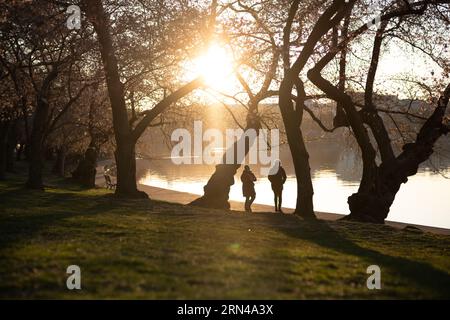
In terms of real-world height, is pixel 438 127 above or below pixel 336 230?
above

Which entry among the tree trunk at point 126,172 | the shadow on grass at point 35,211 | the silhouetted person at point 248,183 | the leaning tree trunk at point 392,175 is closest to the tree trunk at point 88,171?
the tree trunk at point 126,172

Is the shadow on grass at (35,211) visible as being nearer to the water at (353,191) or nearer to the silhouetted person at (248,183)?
the silhouetted person at (248,183)

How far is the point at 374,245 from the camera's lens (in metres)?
12.7

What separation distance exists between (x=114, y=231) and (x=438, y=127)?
14148 mm

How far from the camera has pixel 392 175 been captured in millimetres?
20359

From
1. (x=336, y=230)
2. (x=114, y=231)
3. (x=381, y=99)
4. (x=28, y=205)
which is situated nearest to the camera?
(x=114, y=231)

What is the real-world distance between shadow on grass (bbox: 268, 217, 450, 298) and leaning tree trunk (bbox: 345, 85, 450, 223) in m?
4.91

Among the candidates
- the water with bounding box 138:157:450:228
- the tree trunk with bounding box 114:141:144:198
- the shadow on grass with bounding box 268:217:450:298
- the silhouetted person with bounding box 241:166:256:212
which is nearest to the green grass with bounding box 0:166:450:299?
the shadow on grass with bounding box 268:217:450:298

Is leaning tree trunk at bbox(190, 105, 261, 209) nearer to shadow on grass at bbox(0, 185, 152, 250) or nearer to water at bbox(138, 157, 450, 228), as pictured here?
shadow on grass at bbox(0, 185, 152, 250)

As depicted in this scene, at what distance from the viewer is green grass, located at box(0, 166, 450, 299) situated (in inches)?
278

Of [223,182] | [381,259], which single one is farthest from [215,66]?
[381,259]

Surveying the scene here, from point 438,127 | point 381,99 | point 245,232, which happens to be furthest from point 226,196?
point 245,232
